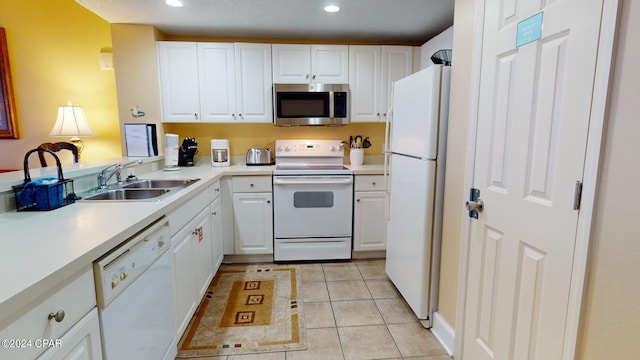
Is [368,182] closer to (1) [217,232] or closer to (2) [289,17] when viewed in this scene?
(1) [217,232]

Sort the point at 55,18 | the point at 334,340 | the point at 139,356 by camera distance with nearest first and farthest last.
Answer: the point at 139,356, the point at 334,340, the point at 55,18

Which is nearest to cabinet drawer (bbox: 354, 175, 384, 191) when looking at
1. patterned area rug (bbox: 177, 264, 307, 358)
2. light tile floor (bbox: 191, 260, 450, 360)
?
light tile floor (bbox: 191, 260, 450, 360)

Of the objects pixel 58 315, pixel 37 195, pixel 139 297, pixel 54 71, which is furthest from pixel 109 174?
pixel 54 71

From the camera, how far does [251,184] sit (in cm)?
305

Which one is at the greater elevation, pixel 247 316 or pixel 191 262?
pixel 191 262

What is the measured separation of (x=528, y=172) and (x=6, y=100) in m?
5.11

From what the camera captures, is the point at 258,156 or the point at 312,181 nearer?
the point at 312,181

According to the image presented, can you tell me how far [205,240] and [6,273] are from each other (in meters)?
1.63

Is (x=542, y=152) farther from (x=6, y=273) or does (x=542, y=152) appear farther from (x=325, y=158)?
(x=325, y=158)

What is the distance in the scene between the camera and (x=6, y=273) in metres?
0.82

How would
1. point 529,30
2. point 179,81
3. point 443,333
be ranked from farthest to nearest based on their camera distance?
point 179,81, point 443,333, point 529,30

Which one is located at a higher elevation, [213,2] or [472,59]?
[213,2]

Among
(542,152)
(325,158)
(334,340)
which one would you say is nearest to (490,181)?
(542,152)

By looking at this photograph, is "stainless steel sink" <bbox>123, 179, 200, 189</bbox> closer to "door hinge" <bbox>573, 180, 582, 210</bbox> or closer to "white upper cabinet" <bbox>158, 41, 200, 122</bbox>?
"white upper cabinet" <bbox>158, 41, 200, 122</bbox>
